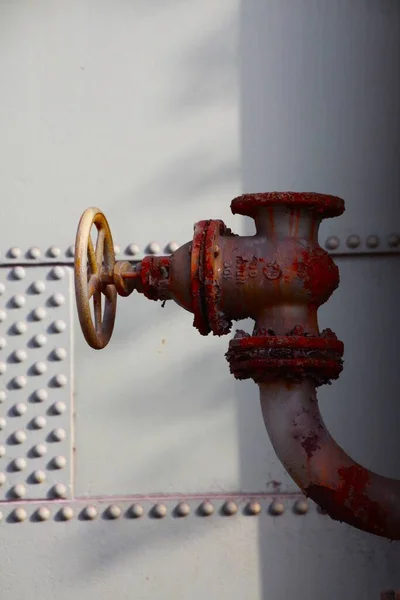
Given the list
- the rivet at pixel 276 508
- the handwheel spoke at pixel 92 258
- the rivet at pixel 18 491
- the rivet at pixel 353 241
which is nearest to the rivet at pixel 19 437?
the rivet at pixel 18 491

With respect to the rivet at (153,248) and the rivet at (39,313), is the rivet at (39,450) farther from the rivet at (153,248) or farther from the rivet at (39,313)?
the rivet at (153,248)

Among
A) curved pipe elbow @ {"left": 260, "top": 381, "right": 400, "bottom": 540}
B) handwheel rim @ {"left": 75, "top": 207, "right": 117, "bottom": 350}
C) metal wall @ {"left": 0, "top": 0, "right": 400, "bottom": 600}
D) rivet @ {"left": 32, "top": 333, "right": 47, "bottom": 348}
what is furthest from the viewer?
rivet @ {"left": 32, "top": 333, "right": 47, "bottom": 348}

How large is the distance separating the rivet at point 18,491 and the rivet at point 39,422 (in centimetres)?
15

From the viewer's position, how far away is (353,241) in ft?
8.96

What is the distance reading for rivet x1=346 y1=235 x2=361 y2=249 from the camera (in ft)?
8.96

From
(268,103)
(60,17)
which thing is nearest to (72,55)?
(60,17)

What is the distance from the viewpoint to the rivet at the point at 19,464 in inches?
106

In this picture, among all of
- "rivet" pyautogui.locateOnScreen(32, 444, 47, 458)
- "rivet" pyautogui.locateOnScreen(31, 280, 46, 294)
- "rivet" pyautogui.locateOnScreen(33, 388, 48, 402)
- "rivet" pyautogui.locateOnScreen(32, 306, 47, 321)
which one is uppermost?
"rivet" pyautogui.locateOnScreen(31, 280, 46, 294)

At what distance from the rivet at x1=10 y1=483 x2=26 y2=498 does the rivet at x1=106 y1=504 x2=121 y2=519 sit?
0.22 meters

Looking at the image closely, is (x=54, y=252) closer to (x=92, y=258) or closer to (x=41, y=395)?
(x=41, y=395)

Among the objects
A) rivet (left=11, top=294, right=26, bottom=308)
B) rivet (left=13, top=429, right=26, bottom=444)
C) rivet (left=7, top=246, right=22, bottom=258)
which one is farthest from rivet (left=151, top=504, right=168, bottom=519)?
rivet (left=7, top=246, right=22, bottom=258)

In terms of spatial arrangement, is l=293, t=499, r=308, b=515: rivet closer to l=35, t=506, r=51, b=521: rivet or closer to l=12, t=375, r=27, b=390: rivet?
l=35, t=506, r=51, b=521: rivet

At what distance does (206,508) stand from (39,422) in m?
0.48

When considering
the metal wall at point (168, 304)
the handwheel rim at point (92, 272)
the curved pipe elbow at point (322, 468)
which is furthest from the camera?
the metal wall at point (168, 304)
